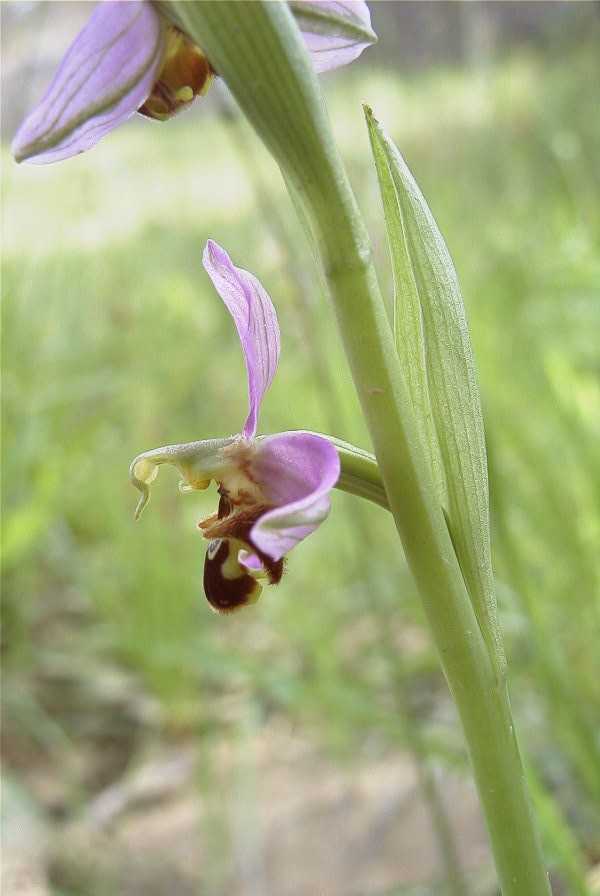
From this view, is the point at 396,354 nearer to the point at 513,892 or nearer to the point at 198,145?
the point at 513,892

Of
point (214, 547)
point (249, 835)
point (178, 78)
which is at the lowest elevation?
point (249, 835)

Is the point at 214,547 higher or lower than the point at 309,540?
higher

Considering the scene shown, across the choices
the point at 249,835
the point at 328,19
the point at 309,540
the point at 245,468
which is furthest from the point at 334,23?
the point at 309,540

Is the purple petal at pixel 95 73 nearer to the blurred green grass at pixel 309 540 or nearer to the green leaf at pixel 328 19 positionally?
the green leaf at pixel 328 19

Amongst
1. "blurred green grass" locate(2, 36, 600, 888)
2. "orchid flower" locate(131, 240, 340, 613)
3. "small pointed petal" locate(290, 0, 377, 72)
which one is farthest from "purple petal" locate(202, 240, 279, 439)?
"blurred green grass" locate(2, 36, 600, 888)

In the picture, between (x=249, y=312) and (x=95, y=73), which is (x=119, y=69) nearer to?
(x=95, y=73)

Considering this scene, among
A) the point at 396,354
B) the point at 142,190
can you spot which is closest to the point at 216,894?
the point at 396,354

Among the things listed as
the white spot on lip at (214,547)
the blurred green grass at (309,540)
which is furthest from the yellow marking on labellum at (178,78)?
the blurred green grass at (309,540)
